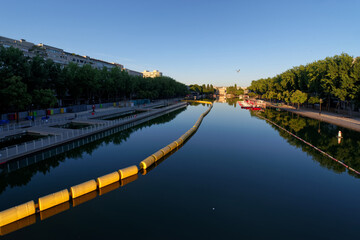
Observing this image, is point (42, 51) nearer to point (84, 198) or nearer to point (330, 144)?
point (84, 198)

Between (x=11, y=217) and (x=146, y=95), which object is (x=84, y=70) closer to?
(x=146, y=95)

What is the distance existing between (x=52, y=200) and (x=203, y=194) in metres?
12.3

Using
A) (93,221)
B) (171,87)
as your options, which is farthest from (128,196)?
(171,87)

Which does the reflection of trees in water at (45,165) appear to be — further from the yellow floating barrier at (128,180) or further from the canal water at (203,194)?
the yellow floating barrier at (128,180)

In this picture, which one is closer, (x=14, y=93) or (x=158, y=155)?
(x=158, y=155)

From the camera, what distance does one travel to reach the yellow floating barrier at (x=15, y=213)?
13.6 metres

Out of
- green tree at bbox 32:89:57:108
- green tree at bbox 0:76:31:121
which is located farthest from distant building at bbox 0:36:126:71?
green tree at bbox 0:76:31:121

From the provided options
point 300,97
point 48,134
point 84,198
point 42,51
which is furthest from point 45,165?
point 42,51

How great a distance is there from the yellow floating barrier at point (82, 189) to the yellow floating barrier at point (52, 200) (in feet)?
1.94

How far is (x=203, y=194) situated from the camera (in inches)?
709

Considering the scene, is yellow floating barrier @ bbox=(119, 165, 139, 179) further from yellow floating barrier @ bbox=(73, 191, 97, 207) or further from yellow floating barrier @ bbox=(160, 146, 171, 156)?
yellow floating barrier @ bbox=(160, 146, 171, 156)

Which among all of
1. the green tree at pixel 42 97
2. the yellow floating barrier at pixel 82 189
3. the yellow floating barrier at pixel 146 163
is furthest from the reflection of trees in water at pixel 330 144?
the green tree at pixel 42 97

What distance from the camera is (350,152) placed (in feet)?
97.6

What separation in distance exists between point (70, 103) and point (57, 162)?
70.8 meters
